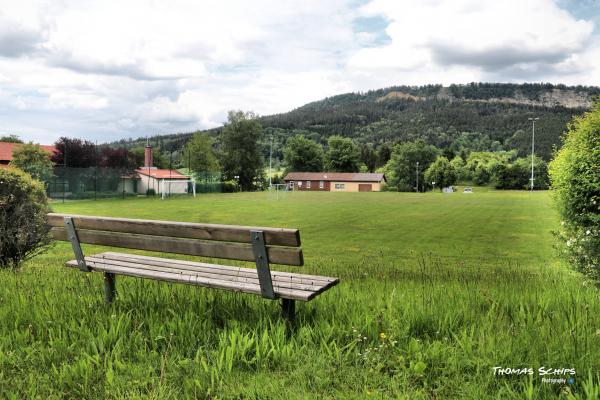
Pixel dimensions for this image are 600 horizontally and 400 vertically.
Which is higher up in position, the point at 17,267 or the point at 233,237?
the point at 233,237

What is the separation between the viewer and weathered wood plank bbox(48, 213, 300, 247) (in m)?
3.12

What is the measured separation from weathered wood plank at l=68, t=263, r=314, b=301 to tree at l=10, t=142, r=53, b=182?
32.5m

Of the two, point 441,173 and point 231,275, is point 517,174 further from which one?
point 231,275

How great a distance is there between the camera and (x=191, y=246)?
138 inches

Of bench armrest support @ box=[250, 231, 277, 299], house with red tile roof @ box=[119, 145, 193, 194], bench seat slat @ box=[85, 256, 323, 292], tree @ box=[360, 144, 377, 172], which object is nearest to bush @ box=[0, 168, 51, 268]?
bench seat slat @ box=[85, 256, 323, 292]

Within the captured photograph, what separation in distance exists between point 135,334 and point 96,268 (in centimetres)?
125

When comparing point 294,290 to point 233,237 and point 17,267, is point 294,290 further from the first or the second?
point 17,267

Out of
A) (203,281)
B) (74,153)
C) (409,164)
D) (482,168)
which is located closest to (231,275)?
(203,281)

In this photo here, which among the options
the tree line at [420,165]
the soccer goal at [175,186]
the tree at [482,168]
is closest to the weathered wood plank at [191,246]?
the soccer goal at [175,186]

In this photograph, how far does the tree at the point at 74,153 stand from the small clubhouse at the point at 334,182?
42.6 meters

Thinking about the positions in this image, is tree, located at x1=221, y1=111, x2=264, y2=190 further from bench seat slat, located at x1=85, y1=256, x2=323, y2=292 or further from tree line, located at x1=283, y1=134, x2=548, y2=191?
bench seat slat, located at x1=85, y1=256, x2=323, y2=292

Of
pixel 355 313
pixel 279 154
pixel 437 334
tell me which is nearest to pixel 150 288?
pixel 355 313

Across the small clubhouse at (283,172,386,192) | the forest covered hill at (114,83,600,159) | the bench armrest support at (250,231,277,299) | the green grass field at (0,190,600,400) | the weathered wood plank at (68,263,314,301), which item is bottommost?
the small clubhouse at (283,172,386,192)

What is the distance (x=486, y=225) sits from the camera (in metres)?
19.3
